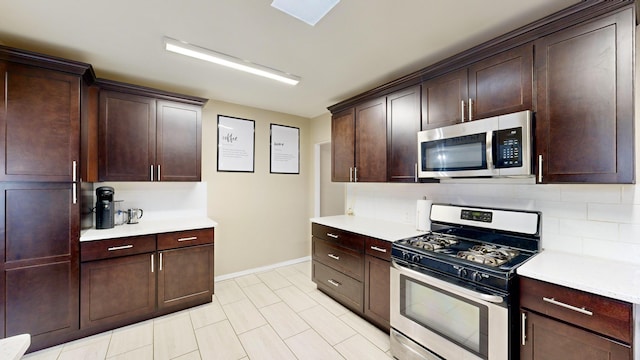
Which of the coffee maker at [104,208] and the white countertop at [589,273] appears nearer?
the white countertop at [589,273]

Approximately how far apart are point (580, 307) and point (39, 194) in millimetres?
3749

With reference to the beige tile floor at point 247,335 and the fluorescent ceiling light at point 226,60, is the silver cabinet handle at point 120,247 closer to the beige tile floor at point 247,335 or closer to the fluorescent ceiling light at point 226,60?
the beige tile floor at point 247,335

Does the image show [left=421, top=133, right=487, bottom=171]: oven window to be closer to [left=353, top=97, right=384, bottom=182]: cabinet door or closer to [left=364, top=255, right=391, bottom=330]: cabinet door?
[left=353, top=97, right=384, bottom=182]: cabinet door

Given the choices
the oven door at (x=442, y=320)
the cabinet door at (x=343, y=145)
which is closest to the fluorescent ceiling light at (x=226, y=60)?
the cabinet door at (x=343, y=145)

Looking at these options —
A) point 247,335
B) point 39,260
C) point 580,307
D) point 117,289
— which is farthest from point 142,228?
point 580,307

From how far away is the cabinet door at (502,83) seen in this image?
1759mm

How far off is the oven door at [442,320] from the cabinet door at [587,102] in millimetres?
936

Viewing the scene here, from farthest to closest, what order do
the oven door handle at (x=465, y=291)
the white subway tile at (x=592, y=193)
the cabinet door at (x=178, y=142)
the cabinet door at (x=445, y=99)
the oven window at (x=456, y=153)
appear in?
the cabinet door at (x=178, y=142) < the cabinet door at (x=445, y=99) < the oven window at (x=456, y=153) < the white subway tile at (x=592, y=193) < the oven door handle at (x=465, y=291)

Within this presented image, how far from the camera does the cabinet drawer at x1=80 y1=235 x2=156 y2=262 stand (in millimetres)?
2328

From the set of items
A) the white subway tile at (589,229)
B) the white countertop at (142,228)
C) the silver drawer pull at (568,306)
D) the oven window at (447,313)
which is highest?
the white subway tile at (589,229)

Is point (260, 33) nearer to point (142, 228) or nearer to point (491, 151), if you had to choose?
→ point (491, 151)

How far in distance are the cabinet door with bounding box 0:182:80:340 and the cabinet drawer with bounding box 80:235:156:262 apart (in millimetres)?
79

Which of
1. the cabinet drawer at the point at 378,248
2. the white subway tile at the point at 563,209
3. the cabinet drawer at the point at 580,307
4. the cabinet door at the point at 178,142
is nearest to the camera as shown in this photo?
the cabinet drawer at the point at 580,307

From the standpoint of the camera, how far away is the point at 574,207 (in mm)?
1821
